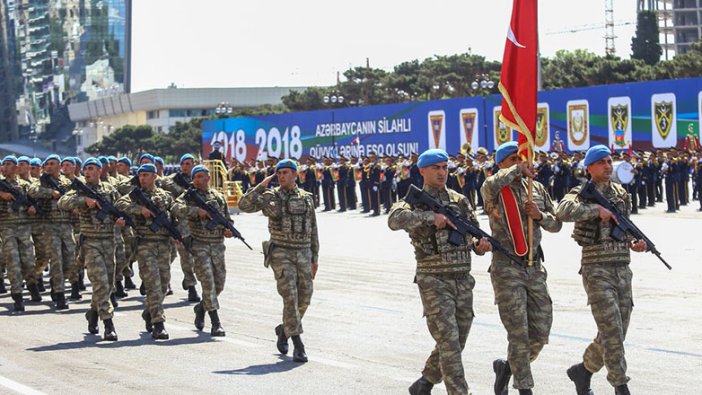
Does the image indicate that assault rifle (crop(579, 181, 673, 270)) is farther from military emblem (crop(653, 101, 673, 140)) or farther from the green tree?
the green tree

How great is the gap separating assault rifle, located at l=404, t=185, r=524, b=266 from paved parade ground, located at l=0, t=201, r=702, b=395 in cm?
166

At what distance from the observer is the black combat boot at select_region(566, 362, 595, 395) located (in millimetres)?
9852

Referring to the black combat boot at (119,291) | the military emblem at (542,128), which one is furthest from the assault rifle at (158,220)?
the military emblem at (542,128)

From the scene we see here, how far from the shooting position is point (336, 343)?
13.7m

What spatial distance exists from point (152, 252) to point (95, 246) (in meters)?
0.79

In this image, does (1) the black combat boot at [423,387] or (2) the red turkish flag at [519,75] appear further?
(2) the red turkish flag at [519,75]

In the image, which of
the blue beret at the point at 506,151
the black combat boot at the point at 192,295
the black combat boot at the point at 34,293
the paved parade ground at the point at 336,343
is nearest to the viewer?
the blue beret at the point at 506,151

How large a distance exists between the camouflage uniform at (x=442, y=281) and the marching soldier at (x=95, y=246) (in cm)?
582

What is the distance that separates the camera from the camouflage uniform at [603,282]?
9602 millimetres

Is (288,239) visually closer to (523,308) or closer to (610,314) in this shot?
(523,308)

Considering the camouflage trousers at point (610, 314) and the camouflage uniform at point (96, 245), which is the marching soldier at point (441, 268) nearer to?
→ the camouflage trousers at point (610, 314)

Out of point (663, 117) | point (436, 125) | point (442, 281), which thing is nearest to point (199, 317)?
point (442, 281)

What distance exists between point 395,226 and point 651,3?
158785 millimetres

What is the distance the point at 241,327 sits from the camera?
15.2m
